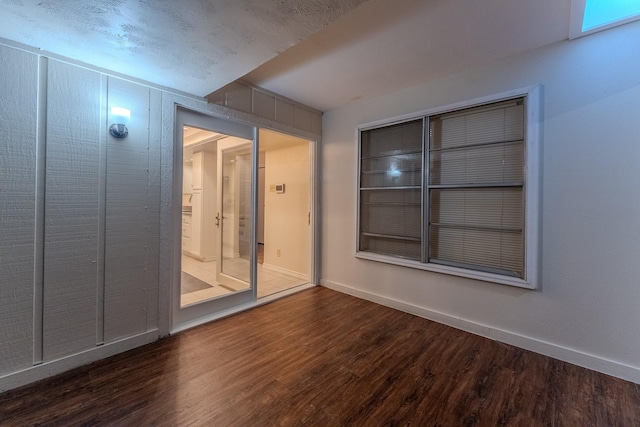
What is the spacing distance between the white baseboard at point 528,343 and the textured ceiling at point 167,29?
2.87m

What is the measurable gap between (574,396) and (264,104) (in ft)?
12.4

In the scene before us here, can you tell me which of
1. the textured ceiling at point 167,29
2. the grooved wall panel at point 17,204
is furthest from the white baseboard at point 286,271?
the textured ceiling at point 167,29

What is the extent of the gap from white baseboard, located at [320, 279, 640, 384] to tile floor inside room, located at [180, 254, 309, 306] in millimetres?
1462

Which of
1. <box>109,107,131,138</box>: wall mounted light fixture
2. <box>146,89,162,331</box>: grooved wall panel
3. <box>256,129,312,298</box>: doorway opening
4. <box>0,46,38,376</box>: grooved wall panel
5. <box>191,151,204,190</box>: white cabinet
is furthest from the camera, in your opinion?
<box>256,129,312,298</box>: doorway opening

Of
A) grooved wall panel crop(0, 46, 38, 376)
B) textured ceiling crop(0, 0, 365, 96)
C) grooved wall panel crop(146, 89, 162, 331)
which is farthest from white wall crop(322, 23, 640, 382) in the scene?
grooved wall panel crop(0, 46, 38, 376)

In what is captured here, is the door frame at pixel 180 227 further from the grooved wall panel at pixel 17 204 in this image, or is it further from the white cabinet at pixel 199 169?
the grooved wall panel at pixel 17 204

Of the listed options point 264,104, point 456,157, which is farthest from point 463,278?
point 264,104

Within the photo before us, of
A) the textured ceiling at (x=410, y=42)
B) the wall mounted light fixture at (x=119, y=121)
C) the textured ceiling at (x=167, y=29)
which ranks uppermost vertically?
the textured ceiling at (x=410, y=42)

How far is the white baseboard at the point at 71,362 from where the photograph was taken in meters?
1.81

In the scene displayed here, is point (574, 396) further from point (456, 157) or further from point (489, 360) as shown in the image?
point (456, 157)

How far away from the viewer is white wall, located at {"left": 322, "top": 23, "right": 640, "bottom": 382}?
1.98 m

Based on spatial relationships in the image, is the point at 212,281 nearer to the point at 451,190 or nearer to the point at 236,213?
the point at 236,213

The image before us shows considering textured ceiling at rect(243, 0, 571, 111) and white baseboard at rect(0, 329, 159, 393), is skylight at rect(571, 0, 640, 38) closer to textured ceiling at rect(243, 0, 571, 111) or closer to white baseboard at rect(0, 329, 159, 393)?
textured ceiling at rect(243, 0, 571, 111)

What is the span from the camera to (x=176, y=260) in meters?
2.61
